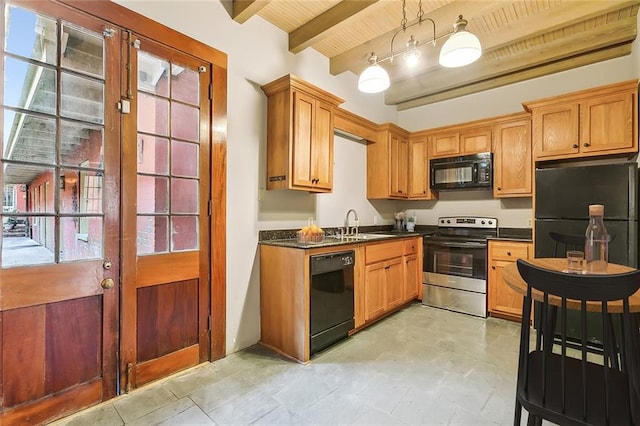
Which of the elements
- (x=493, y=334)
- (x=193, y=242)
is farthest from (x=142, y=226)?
(x=493, y=334)

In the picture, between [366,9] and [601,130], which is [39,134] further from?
[601,130]

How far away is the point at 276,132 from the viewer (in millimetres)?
2926

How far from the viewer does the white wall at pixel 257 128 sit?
2611 millimetres

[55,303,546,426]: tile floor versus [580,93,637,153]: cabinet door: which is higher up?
[580,93,637,153]: cabinet door

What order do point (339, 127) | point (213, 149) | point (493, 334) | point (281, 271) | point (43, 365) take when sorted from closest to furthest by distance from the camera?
point (43, 365) → point (213, 149) → point (281, 271) → point (493, 334) → point (339, 127)

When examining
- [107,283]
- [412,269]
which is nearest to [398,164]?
[412,269]

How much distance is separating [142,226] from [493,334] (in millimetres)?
3431

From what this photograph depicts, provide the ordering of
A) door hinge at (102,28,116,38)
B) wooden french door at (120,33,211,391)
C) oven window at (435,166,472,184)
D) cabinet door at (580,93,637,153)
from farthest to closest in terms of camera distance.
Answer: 1. oven window at (435,166,472,184)
2. cabinet door at (580,93,637,153)
3. wooden french door at (120,33,211,391)
4. door hinge at (102,28,116,38)

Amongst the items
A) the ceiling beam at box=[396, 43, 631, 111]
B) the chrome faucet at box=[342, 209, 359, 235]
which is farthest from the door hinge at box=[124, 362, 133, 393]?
the ceiling beam at box=[396, 43, 631, 111]

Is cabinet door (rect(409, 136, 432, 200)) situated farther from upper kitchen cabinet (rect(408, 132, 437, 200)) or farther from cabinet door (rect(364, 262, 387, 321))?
cabinet door (rect(364, 262, 387, 321))

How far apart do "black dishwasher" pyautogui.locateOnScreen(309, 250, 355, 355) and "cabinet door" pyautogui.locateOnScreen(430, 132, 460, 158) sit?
2397 mm

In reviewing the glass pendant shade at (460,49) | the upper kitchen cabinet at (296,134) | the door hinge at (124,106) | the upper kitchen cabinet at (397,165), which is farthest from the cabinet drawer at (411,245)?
the door hinge at (124,106)

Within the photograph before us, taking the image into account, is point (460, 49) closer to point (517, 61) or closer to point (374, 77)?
point (374, 77)

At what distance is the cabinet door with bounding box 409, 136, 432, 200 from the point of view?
455 cm
